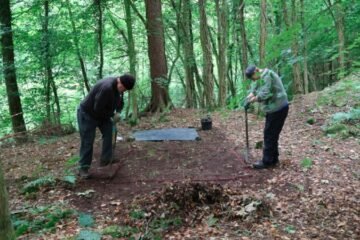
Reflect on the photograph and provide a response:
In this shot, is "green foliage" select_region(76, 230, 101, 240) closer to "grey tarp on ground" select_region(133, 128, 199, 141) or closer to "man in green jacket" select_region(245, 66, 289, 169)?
"man in green jacket" select_region(245, 66, 289, 169)

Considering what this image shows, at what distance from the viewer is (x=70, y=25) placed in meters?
12.0

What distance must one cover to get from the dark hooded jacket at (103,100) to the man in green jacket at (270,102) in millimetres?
2090

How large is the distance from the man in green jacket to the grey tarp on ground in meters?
2.49

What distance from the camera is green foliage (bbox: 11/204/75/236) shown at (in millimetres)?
4449

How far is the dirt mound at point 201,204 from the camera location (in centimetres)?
456

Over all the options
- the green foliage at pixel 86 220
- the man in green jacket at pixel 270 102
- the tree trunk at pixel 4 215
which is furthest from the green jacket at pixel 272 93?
the tree trunk at pixel 4 215

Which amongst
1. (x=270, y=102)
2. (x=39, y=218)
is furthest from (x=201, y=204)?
(x=270, y=102)

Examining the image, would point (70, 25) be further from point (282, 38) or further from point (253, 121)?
point (282, 38)

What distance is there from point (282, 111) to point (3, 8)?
27.3 ft

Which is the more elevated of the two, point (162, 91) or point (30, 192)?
point (162, 91)

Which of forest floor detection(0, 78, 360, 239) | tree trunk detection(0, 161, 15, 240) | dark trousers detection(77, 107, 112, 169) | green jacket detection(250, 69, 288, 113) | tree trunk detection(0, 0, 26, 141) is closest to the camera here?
tree trunk detection(0, 161, 15, 240)

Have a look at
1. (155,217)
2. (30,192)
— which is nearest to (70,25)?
(30,192)

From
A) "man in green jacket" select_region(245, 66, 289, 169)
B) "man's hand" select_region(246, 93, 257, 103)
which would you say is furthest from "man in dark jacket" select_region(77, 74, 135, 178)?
"man in green jacket" select_region(245, 66, 289, 169)

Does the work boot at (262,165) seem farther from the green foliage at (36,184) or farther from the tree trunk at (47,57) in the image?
the tree trunk at (47,57)
